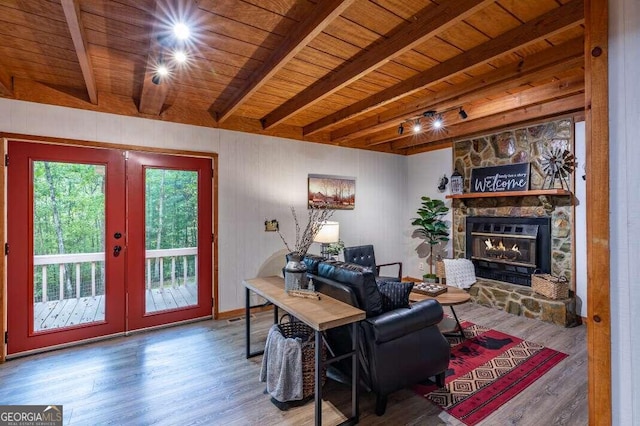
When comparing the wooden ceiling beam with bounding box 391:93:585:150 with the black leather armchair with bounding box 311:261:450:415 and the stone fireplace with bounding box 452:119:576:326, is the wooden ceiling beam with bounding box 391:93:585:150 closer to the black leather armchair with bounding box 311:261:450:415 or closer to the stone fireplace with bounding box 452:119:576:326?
the stone fireplace with bounding box 452:119:576:326

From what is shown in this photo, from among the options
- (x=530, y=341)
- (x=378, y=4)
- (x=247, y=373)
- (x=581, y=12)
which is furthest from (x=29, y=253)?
(x=530, y=341)

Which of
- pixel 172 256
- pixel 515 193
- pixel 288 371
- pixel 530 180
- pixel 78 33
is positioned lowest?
pixel 288 371

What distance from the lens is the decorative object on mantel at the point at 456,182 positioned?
196 inches

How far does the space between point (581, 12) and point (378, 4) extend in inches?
47.8

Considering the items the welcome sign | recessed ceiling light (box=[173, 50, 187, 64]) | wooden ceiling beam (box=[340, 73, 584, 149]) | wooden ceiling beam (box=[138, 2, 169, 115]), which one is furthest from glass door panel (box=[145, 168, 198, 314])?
the welcome sign

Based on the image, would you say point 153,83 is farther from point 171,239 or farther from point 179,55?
point 171,239

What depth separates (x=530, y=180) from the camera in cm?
425

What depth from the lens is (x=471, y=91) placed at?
3.02m

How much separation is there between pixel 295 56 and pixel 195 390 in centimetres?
284

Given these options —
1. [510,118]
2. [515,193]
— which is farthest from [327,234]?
[510,118]

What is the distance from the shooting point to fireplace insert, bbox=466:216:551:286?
4.12 metres

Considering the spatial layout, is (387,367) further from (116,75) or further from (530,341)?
(116,75)

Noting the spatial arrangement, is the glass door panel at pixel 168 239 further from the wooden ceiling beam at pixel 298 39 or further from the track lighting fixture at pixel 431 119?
the track lighting fixture at pixel 431 119

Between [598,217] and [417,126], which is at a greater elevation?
[417,126]
